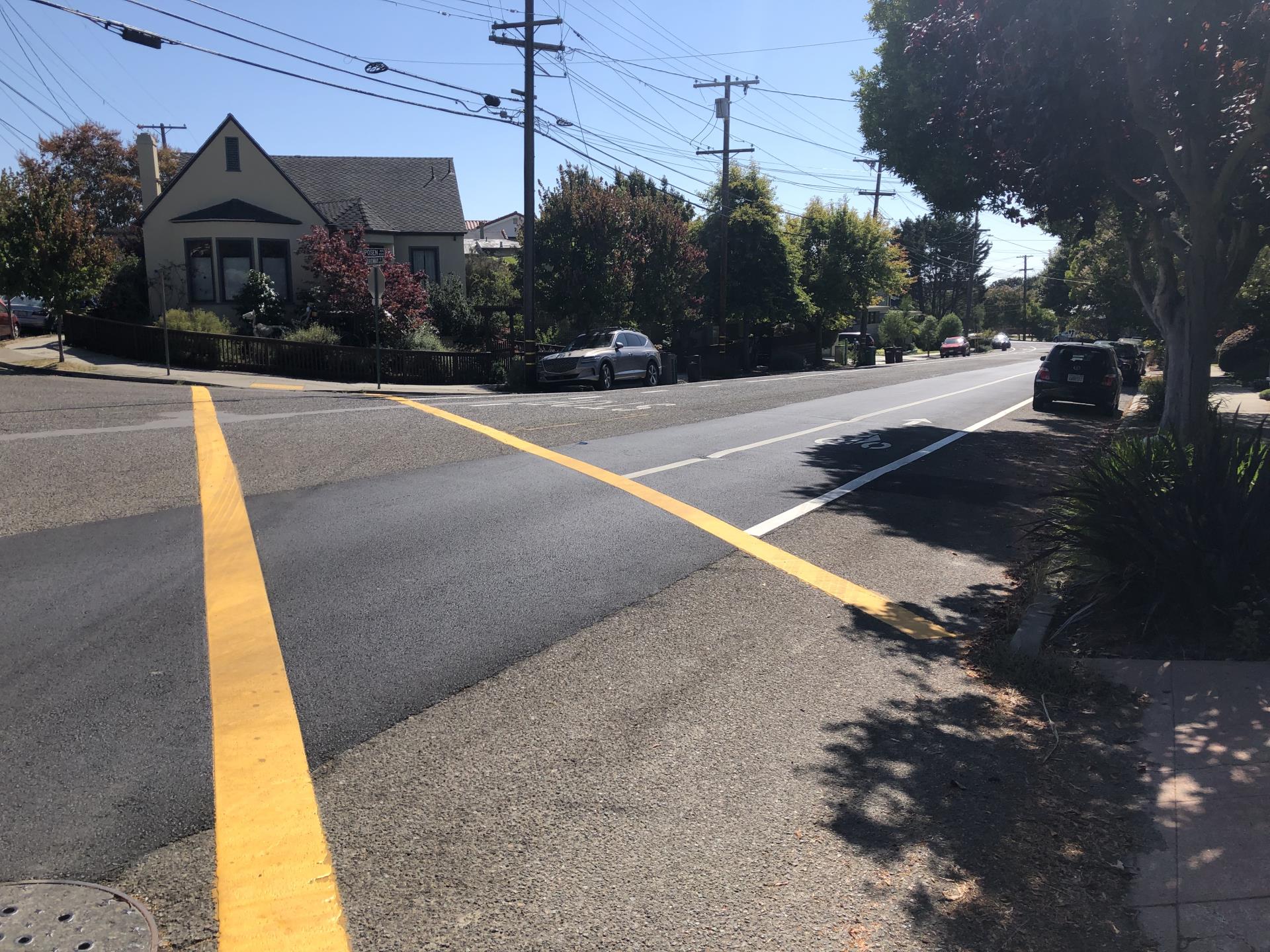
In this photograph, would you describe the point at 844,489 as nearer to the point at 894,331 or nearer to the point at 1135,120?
the point at 1135,120

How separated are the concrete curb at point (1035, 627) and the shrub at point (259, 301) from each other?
98.3 feet

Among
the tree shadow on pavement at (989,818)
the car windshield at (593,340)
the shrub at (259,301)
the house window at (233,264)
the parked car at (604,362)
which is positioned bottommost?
the tree shadow on pavement at (989,818)

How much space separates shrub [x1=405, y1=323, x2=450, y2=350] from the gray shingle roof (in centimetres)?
783

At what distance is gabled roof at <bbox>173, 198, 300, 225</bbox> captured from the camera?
32.9 metres

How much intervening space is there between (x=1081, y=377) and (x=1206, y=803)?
2129 cm

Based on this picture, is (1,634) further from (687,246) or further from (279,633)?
(687,246)

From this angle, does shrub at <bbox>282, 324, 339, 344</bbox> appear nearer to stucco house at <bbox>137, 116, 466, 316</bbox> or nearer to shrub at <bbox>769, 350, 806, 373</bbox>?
stucco house at <bbox>137, 116, 466, 316</bbox>

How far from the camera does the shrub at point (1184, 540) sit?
6.21 metres

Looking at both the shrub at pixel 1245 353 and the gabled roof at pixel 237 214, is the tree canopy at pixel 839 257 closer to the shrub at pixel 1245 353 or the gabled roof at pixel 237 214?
the shrub at pixel 1245 353

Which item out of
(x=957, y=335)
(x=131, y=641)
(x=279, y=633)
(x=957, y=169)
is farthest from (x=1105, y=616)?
(x=957, y=335)

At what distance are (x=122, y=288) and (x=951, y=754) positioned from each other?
35.8m

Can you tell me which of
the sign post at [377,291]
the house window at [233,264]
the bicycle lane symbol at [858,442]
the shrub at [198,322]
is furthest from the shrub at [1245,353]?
the house window at [233,264]

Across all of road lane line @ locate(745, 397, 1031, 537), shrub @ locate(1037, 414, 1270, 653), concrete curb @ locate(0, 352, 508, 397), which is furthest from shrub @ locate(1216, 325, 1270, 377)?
shrub @ locate(1037, 414, 1270, 653)

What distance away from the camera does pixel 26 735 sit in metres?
4.46
